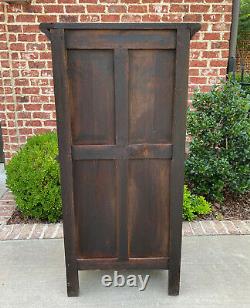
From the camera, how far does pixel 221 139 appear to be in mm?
3684

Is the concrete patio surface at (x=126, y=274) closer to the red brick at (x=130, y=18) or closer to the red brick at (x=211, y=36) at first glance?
the red brick at (x=211, y=36)

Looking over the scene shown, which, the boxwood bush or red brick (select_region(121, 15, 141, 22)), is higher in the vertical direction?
red brick (select_region(121, 15, 141, 22))

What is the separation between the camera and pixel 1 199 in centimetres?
414

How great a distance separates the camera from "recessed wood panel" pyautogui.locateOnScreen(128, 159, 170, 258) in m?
2.27

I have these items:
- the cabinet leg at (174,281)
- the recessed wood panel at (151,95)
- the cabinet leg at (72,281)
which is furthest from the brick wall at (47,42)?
the cabinet leg at (174,281)

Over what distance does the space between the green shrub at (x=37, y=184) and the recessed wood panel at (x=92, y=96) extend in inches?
55.2

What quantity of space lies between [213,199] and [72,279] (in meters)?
2.11

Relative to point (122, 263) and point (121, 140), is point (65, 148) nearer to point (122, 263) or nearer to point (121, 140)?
point (121, 140)

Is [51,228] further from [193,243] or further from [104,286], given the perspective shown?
[193,243]

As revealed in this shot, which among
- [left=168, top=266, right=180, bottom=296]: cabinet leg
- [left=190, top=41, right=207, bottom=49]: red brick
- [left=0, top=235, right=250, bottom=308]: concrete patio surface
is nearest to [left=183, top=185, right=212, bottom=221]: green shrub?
[left=0, top=235, right=250, bottom=308]: concrete patio surface

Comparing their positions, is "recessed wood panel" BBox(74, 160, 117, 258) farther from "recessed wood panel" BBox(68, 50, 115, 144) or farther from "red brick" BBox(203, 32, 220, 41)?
"red brick" BBox(203, 32, 220, 41)

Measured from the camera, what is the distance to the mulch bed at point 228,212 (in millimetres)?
3634

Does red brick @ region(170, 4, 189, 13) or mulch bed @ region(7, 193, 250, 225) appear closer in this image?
mulch bed @ region(7, 193, 250, 225)

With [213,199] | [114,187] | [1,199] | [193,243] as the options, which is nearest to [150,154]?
[114,187]
